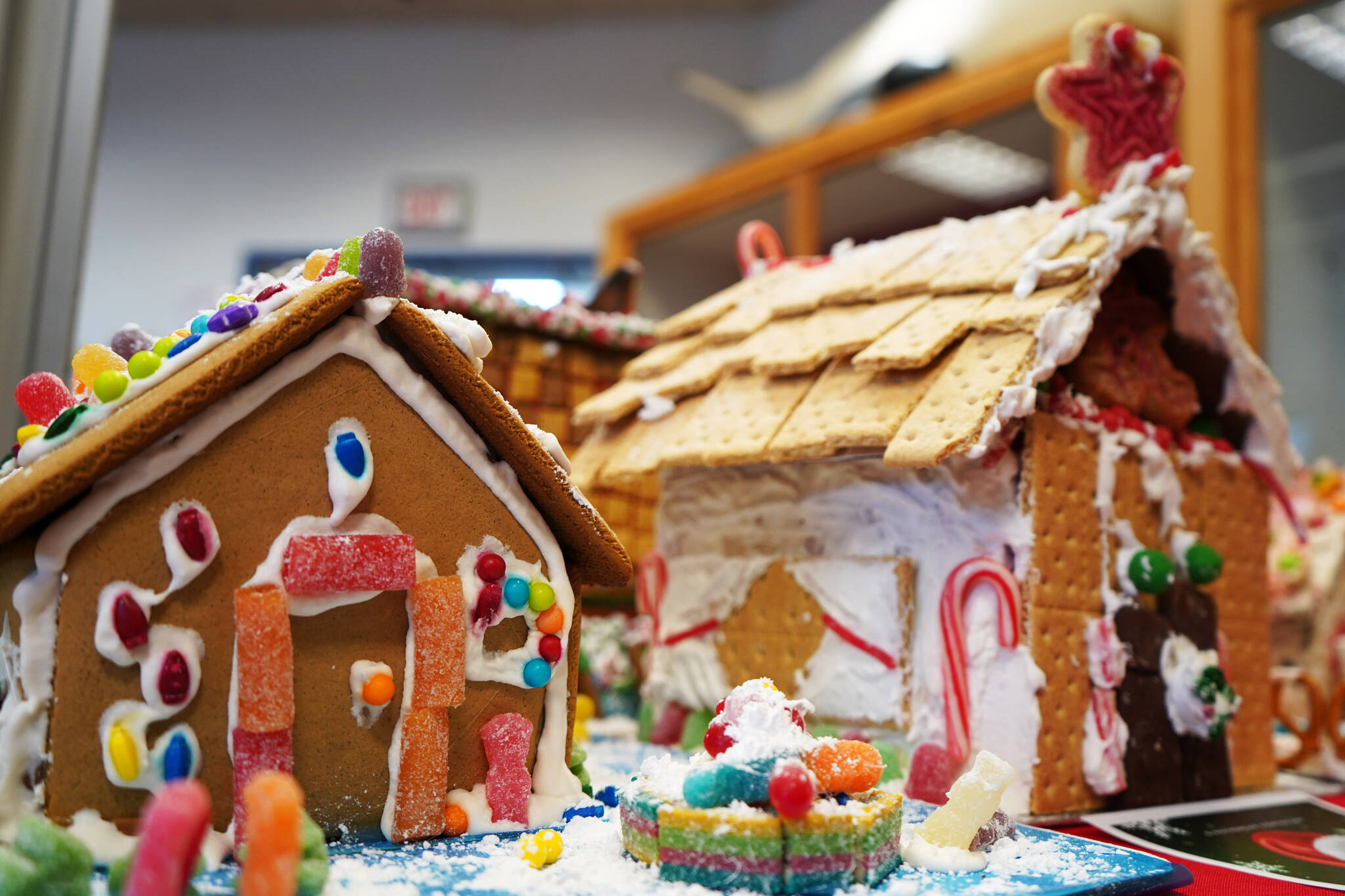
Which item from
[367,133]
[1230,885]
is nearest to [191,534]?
[1230,885]

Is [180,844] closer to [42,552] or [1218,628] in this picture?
[42,552]

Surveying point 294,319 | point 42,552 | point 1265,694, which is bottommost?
point 1265,694

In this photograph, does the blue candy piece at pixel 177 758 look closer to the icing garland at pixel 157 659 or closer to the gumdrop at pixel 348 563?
the icing garland at pixel 157 659

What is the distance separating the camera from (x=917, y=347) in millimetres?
1695

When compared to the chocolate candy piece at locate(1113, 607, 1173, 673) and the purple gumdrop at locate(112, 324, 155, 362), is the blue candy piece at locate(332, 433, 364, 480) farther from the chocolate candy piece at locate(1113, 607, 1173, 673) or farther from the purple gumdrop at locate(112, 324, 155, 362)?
the chocolate candy piece at locate(1113, 607, 1173, 673)

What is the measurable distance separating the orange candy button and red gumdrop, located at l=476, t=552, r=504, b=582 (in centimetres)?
17

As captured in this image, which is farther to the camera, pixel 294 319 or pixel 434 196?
pixel 434 196

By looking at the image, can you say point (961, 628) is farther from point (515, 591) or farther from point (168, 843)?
point (168, 843)

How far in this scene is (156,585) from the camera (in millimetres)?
1157

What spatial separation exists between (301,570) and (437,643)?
0.60ft

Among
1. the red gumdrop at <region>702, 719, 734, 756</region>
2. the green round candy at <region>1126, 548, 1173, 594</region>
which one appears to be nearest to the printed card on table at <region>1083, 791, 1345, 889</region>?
the green round candy at <region>1126, 548, 1173, 594</region>

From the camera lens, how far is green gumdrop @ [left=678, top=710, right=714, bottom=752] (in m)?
1.99

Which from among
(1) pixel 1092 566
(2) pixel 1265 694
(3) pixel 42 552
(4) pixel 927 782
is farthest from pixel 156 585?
(2) pixel 1265 694

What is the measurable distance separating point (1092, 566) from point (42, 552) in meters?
1.43
